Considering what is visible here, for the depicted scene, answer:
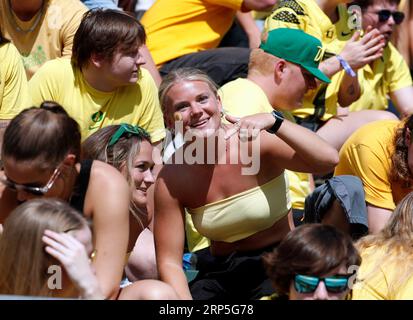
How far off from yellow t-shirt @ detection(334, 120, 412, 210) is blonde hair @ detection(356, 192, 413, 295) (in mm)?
691

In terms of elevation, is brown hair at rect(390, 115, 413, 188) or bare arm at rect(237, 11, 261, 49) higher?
brown hair at rect(390, 115, 413, 188)

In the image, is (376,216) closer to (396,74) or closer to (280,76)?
(280,76)

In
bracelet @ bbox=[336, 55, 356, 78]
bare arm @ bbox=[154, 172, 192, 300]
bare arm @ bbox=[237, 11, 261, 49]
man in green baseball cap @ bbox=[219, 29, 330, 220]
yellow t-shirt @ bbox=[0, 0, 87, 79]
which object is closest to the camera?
bare arm @ bbox=[154, 172, 192, 300]

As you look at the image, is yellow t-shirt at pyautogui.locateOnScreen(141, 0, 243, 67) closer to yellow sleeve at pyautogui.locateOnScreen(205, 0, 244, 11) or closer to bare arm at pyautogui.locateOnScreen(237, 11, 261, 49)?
yellow sleeve at pyautogui.locateOnScreen(205, 0, 244, 11)

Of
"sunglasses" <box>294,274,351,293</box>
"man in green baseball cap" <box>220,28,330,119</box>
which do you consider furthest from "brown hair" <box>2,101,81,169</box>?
"man in green baseball cap" <box>220,28,330,119</box>

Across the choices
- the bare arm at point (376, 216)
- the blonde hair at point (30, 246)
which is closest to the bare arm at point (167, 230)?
the blonde hair at point (30, 246)

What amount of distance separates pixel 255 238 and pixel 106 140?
2.47ft

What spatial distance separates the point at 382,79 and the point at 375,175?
179 cm

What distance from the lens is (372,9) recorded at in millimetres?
6070

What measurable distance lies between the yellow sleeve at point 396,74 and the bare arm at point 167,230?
102 inches

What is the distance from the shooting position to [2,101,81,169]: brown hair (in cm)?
367

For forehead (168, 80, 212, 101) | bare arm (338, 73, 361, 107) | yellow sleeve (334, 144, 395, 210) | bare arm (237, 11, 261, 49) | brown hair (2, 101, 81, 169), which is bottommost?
bare arm (338, 73, 361, 107)

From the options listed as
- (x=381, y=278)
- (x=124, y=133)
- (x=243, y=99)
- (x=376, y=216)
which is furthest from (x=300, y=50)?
(x=381, y=278)
